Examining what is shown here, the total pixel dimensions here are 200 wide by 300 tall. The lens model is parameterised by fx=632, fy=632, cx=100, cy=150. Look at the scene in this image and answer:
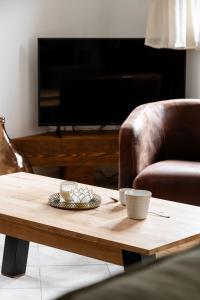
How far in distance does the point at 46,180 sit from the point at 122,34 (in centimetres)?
228

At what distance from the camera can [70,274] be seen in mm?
3020

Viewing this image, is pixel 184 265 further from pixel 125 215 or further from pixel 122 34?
pixel 122 34

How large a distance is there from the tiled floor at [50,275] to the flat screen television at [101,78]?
1.59 metres

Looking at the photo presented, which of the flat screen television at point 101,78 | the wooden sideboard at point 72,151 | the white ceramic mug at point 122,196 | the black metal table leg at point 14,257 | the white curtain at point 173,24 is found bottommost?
the black metal table leg at point 14,257

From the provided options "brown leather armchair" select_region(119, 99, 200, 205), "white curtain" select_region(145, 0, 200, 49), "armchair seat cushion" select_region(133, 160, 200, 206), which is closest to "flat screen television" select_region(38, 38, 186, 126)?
"white curtain" select_region(145, 0, 200, 49)

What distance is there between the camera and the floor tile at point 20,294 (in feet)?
8.95

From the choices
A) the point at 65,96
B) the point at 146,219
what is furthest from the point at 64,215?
the point at 65,96

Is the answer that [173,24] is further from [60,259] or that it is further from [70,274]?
[70,274]

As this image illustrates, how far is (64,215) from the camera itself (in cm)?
246

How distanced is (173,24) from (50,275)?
2.32m

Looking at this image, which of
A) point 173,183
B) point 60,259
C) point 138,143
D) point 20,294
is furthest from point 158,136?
point 20,294

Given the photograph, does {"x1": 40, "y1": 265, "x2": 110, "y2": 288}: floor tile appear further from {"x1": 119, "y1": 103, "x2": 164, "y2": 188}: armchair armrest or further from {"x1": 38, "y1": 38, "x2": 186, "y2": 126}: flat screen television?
{"x1": 38, "y1": 38, "x2": 186, "y2": 126}: flat screen television

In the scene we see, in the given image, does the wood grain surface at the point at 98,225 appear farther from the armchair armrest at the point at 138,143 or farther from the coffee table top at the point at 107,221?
the armchair armrest at the point at 138,143


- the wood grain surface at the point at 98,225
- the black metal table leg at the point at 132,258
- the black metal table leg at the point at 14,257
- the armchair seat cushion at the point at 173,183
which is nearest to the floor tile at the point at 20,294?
the black metal table leg at the point at 14,257
